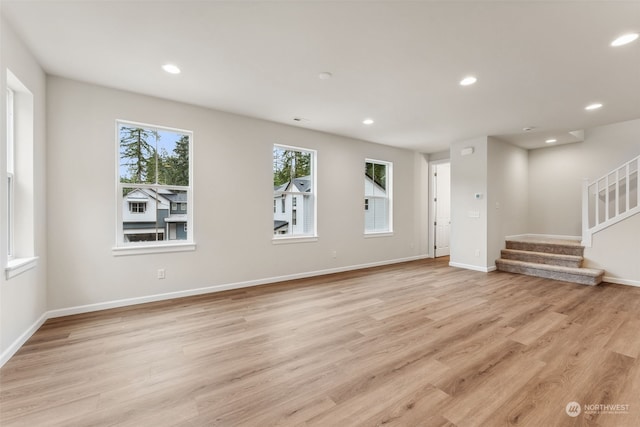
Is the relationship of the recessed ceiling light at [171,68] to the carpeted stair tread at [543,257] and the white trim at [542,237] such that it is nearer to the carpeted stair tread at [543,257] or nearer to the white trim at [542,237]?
the carpeted stair tread at [543,257]

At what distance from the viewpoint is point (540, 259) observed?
17.5 ft

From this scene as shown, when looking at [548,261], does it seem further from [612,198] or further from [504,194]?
[612,198]

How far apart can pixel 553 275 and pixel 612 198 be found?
2.32 meters

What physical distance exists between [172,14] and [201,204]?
2447 millimetres

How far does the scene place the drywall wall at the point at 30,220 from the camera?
2211 mm

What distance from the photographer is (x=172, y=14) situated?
6.98 feet

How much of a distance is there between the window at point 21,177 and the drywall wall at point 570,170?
29.3 feet

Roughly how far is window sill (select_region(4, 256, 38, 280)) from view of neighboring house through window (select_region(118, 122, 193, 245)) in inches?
33.6

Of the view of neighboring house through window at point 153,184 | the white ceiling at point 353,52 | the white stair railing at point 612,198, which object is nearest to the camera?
the white ceiling at point 353,52

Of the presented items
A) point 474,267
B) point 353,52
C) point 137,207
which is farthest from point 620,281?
point 137,207

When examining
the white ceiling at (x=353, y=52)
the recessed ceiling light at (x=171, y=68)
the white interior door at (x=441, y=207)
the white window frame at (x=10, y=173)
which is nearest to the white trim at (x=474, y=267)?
the white interior door at (x=441, y=207)

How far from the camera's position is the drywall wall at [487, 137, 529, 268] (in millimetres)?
5555

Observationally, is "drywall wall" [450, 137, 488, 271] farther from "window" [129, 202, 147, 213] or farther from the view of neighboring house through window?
"window" [129, 202, 147, 213]

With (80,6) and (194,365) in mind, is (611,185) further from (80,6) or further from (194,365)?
(80,6)
